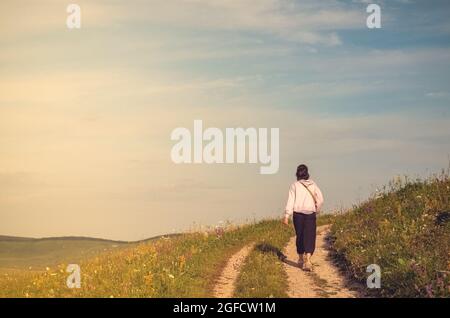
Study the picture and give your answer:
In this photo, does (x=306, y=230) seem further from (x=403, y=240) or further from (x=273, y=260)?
(x=403, y=240)

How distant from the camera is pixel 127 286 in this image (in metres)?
14.5

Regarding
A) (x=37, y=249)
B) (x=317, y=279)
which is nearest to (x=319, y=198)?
(x=317, y=279)

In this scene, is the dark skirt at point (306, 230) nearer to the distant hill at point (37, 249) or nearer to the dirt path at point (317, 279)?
the dirt path at point (317, 279)

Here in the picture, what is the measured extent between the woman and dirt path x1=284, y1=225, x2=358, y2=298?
1.99 feet

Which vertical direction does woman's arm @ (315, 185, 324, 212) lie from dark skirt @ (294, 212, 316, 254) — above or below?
above

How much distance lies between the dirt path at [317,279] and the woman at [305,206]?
1.99 feet

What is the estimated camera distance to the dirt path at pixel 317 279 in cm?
1498

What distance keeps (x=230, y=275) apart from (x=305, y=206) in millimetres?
3252

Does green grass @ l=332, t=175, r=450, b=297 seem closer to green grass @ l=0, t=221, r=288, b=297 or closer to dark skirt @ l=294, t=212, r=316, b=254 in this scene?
dark skirt @ l=294, t=212, r=316, b=254

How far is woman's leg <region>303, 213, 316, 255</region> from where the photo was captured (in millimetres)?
17688

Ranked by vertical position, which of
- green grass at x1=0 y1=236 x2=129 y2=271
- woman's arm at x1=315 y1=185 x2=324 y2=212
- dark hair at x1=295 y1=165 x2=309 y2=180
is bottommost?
green grass at x1=0 y1=236 x2=129 y2=271

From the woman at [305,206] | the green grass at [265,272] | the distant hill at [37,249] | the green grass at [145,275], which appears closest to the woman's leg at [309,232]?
the woman at [305,206]

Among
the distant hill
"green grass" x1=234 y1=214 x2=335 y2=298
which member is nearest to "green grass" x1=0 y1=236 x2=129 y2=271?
the distant hill

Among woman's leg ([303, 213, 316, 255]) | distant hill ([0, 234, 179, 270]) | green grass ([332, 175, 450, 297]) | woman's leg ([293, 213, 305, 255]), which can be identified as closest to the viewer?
green grass ([332, 175, 450, 297])
